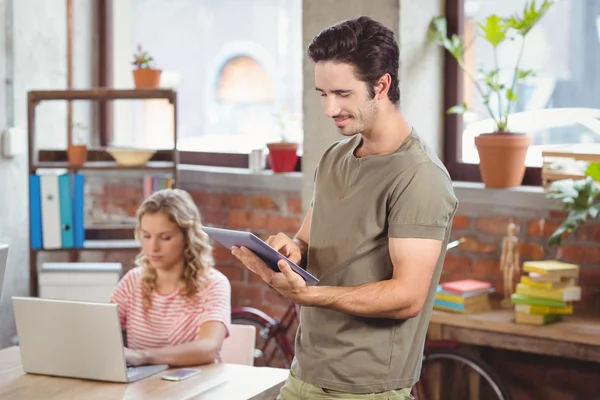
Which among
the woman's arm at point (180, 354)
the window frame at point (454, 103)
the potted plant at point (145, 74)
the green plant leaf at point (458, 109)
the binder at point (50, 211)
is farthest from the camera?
the potted plant at point (145, 74)

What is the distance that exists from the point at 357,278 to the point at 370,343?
0.15 m

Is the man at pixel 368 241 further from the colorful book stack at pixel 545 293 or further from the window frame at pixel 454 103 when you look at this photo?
the window frame at pixel 454 103

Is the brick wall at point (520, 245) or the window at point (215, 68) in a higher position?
the window at point (215, 68)

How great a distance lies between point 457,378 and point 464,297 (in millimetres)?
515

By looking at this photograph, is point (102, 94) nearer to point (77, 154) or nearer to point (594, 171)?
point (77, 154)

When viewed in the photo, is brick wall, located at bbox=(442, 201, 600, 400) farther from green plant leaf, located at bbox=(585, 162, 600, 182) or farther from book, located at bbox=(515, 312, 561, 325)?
green plant leaf, located at bbox=(585, 162, 600, 182)

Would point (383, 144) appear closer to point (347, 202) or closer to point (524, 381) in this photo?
point (347, 202)

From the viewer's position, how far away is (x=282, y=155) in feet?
14.1

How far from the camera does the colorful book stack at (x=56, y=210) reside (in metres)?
4.12

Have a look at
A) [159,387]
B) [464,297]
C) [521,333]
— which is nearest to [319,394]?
[159,387]

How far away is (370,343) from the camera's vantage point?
2076mm

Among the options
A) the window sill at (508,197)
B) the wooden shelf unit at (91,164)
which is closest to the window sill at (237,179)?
the wooden shelf unit at (91,164)

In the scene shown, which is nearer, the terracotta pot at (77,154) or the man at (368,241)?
the man at (368,241)

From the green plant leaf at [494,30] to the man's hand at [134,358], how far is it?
175 cm
